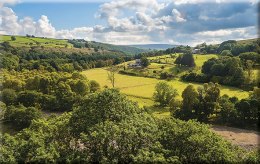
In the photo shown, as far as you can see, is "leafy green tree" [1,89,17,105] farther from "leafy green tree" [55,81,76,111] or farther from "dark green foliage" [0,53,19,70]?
"dark green foliage" [0,53,19,70]

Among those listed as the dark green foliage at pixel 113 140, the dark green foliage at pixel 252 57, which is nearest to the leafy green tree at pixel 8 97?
the dark green foliage at pixel 113 140

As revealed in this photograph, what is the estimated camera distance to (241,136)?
50.9 meters

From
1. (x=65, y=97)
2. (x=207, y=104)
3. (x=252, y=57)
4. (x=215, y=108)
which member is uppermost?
(x=252, y=57)

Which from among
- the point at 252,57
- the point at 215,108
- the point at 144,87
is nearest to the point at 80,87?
the point at 144,87

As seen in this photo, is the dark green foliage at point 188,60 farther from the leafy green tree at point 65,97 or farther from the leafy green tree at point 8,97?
the leafy green tree at point 8,97

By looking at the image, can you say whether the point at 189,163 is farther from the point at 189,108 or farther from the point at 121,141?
the point at 189,108

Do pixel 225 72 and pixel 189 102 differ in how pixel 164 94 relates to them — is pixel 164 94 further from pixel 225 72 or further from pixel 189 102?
pixel 225 72

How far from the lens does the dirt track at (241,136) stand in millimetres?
47653

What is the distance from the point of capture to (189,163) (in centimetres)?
2394

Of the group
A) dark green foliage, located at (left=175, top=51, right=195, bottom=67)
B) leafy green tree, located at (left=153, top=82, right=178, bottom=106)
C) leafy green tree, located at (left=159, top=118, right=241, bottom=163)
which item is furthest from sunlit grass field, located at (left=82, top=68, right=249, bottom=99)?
leafy green tree, located at (left=159, top=118, right=241, bottom=163)

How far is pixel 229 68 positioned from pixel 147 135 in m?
66.6

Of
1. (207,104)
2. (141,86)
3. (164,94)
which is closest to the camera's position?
(207,104)

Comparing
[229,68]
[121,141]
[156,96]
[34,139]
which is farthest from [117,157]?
[229,68]

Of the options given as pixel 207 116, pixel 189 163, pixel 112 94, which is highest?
pixel 112 94
